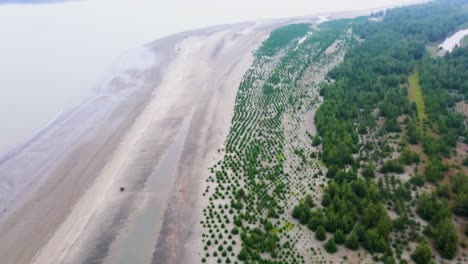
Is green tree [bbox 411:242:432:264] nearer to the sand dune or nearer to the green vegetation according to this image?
the green vegetation

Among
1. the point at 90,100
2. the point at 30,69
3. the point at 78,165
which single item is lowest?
the point at 78,165

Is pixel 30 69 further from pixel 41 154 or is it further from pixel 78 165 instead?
pixel 78 165

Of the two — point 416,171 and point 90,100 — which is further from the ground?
point 90,100

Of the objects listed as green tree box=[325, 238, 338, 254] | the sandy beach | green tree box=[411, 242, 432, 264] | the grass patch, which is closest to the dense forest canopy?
green tree box=[411, 242, 432, 264]

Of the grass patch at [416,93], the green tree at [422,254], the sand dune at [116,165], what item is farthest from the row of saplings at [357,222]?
Answer: the grass patch at [416,93]

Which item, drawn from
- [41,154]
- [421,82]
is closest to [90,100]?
[41,154]

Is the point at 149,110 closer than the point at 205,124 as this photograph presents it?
No
